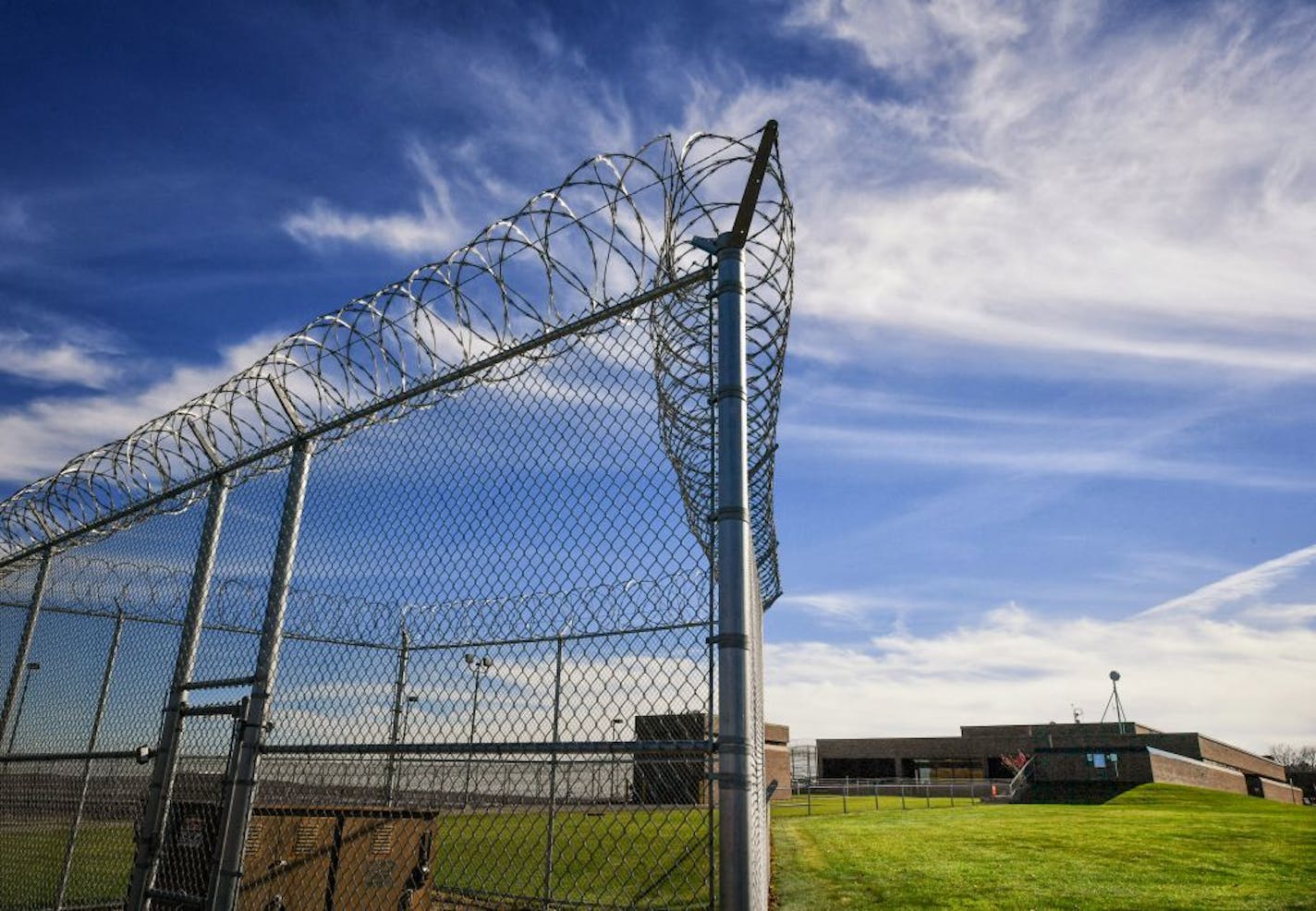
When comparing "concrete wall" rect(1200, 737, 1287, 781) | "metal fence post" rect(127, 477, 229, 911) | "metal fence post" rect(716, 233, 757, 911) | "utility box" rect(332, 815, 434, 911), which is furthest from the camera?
"concrete wall" rect(1200, 737, 1287, 781)

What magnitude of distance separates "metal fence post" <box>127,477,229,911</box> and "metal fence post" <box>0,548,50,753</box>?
4.23m

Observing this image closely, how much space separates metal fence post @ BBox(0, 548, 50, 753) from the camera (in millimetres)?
8250

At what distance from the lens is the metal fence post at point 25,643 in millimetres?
8250

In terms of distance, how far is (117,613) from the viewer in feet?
33.4

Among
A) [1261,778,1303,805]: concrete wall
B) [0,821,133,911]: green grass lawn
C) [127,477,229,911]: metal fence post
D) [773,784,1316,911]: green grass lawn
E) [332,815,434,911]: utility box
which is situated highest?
[127,477,229,911]: metal fence post

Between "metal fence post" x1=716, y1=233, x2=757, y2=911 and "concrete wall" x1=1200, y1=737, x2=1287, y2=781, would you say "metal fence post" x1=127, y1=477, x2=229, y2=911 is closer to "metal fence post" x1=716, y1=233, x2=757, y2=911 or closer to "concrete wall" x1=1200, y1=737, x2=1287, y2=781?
"metal fence post" x1=716, y1=233, x2=757, y2=911

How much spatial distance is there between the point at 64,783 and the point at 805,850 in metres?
10.5

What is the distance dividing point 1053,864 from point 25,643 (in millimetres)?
13052

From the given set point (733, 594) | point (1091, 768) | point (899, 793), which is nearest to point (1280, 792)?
point (1091, 768)

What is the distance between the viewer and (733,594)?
9.45ft

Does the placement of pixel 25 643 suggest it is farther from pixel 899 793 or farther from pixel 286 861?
pixel 899 793

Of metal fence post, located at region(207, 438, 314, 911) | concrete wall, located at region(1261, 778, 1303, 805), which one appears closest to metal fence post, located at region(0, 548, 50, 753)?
metal fence post, located at region(207, 438, 314, 911)

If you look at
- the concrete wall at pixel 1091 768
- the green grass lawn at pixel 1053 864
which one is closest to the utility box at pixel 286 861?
the green grass lawn at pixel 1053 864

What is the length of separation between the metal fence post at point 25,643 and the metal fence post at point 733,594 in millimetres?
8745
